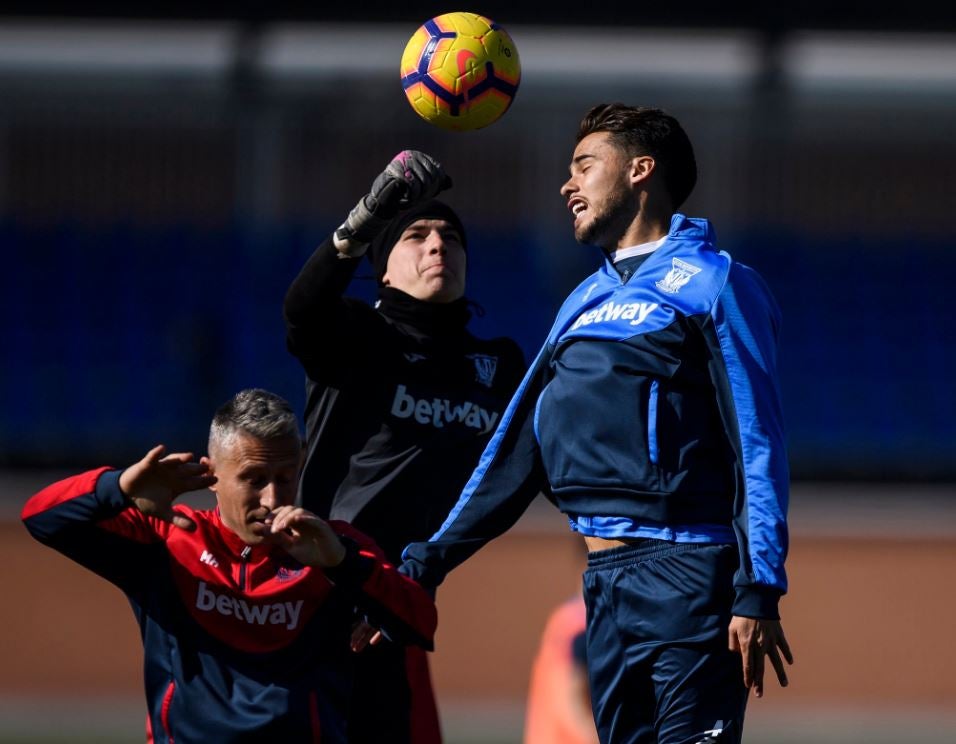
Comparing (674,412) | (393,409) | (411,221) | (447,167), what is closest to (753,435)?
(674,412)

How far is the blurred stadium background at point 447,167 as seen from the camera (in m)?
15.0

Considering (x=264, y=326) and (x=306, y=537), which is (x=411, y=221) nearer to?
(x=306, y=537)

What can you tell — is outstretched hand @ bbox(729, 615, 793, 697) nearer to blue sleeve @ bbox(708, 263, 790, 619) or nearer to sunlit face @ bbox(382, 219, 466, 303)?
blue sleeve @ bbox(708, 263, 790, 619)

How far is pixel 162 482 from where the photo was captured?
3.45 m

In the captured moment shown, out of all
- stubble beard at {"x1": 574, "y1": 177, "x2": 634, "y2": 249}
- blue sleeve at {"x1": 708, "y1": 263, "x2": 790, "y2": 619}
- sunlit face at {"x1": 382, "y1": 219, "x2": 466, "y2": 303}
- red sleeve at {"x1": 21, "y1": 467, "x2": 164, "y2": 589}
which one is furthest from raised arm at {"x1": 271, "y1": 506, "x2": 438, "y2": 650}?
sunlit face at {"x1": 382, "y1": 219, "x2": 466, "y2": 303}

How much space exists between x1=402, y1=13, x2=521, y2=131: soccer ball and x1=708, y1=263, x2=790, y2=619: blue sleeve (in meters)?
1.47

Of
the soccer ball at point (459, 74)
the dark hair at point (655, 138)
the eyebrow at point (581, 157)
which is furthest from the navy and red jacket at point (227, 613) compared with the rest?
the soccer ball at point (459, 74)

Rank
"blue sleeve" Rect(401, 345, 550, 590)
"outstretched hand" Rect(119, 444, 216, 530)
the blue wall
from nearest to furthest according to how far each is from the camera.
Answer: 1. "outstretched hand" Rect(119, 444, 216, 530)
2. "blue sleeve" Rect(401, 345, 550, 590)
3. the blue wall

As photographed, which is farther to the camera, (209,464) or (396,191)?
(396,191)

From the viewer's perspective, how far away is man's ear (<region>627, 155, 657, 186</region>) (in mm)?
4012

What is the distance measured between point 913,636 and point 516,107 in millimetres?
6507

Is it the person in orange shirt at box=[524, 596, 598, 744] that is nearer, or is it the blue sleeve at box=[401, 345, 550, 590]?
the blue sleeve at box=[401, 345, 550, 590]

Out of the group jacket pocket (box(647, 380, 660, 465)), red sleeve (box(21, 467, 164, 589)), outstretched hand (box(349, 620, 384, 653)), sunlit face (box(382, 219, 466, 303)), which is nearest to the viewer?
red sleeve (box(21, 467, 164, 589))

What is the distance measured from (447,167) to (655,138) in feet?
38.1
